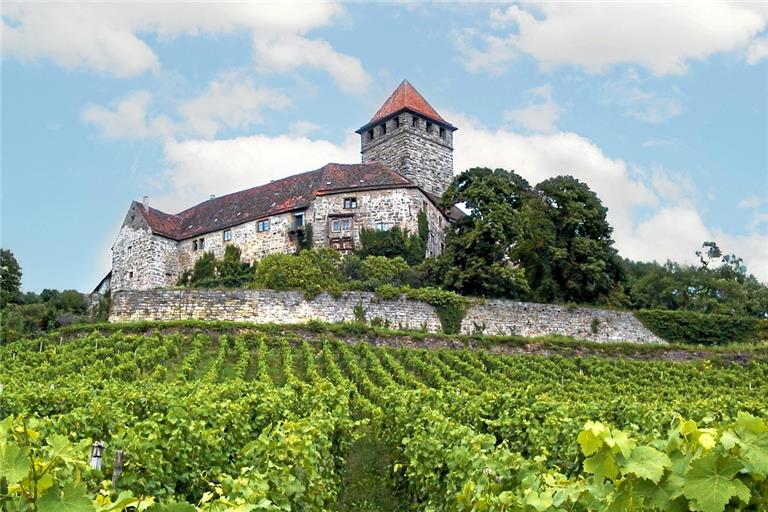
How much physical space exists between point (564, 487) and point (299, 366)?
23632 mm

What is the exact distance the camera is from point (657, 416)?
14.4m

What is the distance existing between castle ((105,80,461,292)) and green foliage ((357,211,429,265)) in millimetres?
560

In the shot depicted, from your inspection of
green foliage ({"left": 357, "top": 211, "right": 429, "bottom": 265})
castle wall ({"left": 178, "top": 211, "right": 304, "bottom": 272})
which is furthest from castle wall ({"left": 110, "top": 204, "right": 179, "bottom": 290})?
green foliage ({"left": 357, "top": 211, "right": 429, "bottom": 265})

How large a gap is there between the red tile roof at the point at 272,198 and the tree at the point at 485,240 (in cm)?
464

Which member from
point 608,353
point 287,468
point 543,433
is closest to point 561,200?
point 608,353

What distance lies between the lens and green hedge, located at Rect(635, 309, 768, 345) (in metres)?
40.3

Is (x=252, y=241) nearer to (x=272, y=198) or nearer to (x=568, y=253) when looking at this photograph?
(x=272, y=198)

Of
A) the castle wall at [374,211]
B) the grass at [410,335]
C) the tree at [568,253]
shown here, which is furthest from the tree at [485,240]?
the grass at [410,335]

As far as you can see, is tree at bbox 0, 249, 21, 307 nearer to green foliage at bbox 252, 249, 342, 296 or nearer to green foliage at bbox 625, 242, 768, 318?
green foliage at bbox 252, 249, 342, 296

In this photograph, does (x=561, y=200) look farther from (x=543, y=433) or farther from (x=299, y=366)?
(x=543, y=433)

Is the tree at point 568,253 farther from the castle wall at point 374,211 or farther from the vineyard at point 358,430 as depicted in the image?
the vineyard at point 358,430

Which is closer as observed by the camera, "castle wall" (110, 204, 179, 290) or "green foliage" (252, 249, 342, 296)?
"green foliage" (252, 249, 342, 296)

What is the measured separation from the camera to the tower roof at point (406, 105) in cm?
5566

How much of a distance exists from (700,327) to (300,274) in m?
17.7
